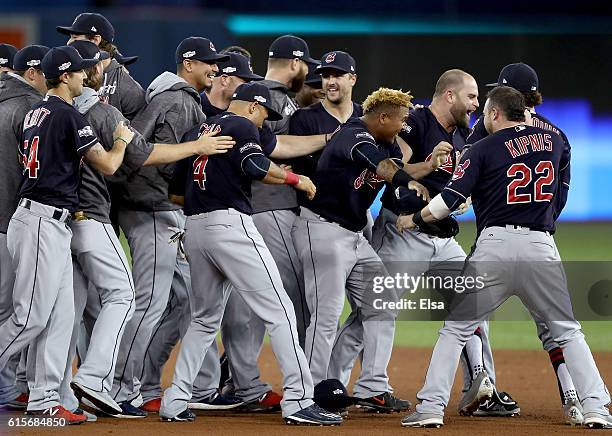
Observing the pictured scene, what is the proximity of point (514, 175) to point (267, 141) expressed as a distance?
1.52 m

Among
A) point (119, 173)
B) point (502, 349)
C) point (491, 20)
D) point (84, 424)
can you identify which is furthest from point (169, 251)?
point (491, 20)

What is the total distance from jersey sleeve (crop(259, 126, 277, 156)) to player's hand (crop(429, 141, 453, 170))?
963mm

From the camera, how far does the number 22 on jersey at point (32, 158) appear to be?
595 centimetres

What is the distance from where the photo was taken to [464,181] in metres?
6.05

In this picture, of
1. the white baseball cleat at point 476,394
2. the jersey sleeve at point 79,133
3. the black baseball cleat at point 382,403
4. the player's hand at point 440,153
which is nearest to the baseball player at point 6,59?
the jersey sleeve at point 79,133

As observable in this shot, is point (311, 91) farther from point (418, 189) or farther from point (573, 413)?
point (573, 413)

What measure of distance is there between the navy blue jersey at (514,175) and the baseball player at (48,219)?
74.5 inches

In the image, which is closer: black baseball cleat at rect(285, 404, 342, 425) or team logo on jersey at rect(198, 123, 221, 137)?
black baseball cleat at rect(285, 404, 342, 425)

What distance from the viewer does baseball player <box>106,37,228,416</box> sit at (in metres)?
6.66

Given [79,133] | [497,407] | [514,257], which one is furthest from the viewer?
[497,407]

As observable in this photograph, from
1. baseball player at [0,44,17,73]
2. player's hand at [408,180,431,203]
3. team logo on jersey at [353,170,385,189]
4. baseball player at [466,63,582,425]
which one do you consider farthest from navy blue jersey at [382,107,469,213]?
baseball player at [0,44,17,73]

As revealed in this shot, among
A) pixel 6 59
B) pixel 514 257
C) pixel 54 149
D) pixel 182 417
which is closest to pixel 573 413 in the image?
pixel 514 257

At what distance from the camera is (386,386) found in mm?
6910

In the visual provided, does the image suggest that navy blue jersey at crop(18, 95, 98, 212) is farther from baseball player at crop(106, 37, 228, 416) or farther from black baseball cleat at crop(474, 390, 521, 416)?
black baseball cleat at crop(474, 390, 521, 416)
